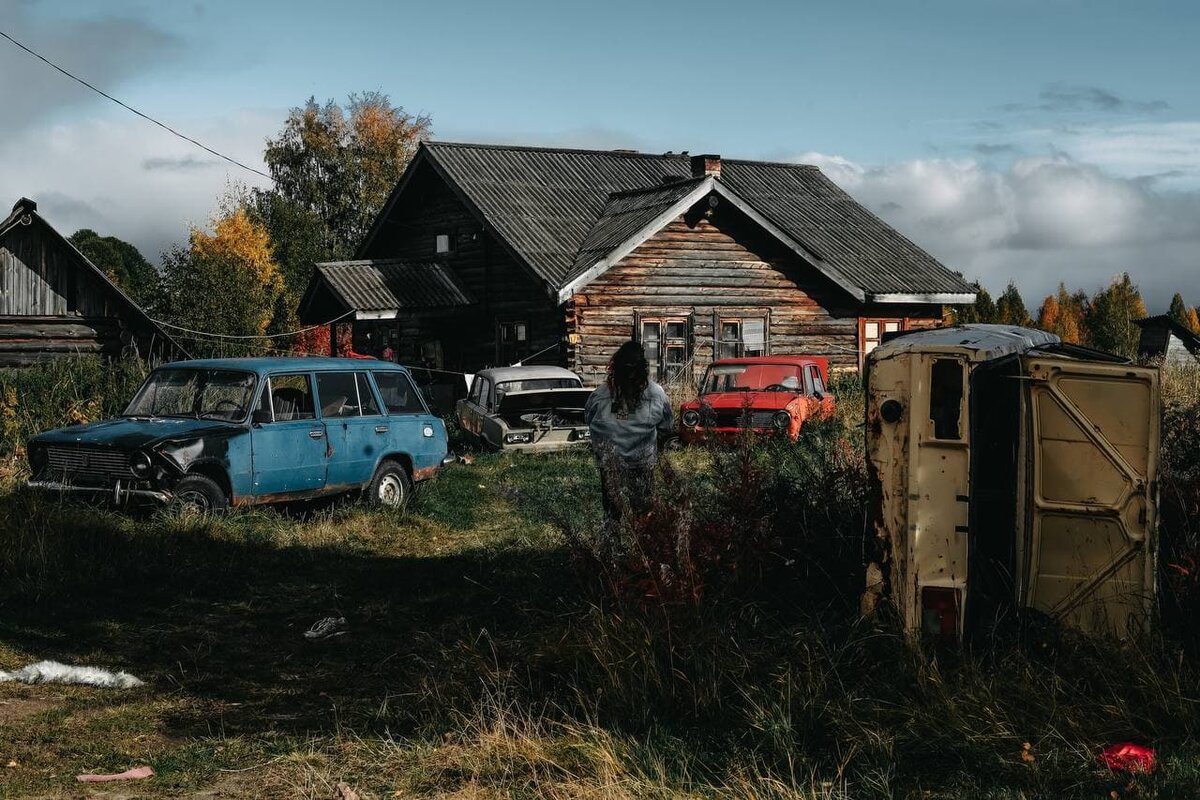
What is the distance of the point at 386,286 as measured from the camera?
91.9 ft

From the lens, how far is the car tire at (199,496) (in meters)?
11.2

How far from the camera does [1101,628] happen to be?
639 centimetres

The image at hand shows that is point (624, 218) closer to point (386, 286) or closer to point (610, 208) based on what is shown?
point (610, 208)

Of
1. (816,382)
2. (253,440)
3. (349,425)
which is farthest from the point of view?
(816,382)

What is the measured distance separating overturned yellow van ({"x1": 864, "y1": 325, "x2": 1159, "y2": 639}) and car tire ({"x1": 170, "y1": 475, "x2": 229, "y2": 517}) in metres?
→ 6.95

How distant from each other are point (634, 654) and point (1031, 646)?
2092mm

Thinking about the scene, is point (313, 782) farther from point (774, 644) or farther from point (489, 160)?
point (489, 160)

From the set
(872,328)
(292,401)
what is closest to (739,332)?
(872,328)

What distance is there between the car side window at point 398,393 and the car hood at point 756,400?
5040mm

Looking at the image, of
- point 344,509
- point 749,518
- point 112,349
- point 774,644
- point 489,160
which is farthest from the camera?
point 489,160

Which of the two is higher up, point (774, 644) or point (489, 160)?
point (489, 160)

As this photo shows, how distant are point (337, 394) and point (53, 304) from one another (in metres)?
15.4

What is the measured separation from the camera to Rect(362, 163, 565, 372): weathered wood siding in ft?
89.9

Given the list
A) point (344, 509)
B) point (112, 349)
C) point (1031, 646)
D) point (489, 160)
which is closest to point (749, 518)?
point (1031, 646)
